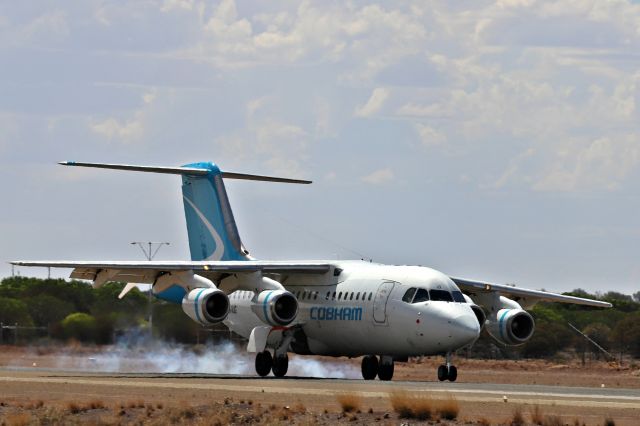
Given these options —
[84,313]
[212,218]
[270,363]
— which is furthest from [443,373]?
[84,313]

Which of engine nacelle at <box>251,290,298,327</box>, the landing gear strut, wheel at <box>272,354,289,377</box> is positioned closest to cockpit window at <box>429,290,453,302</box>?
the landing gear strut

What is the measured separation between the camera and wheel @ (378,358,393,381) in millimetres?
46584

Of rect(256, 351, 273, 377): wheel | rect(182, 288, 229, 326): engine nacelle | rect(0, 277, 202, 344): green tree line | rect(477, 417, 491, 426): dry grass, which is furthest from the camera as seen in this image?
rect(0, 277, 202, 344): green tree line

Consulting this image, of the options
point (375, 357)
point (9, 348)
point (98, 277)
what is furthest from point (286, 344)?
point (9, 348)

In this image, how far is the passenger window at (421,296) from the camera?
143 ft

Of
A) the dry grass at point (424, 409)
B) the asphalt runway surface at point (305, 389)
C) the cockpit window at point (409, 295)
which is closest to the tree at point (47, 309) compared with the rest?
the asphalt runway surface at point (305, 389)

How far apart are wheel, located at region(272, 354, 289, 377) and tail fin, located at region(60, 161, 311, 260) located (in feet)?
18.2

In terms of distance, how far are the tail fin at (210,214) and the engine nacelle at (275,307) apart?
21.5 ft

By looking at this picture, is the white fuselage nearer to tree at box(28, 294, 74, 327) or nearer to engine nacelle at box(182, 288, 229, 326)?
engine nacelle at box(182, 288, 229, 326)

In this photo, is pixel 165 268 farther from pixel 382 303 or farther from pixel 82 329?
pixel 82 329

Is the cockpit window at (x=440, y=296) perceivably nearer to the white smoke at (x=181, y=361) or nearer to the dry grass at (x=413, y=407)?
the white smoke at (x=181, y=361)

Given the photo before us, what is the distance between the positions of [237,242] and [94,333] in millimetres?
9297

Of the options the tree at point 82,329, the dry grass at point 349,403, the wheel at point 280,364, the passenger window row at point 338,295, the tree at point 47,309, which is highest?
the tree at point 47,309

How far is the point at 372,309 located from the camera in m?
44.8
